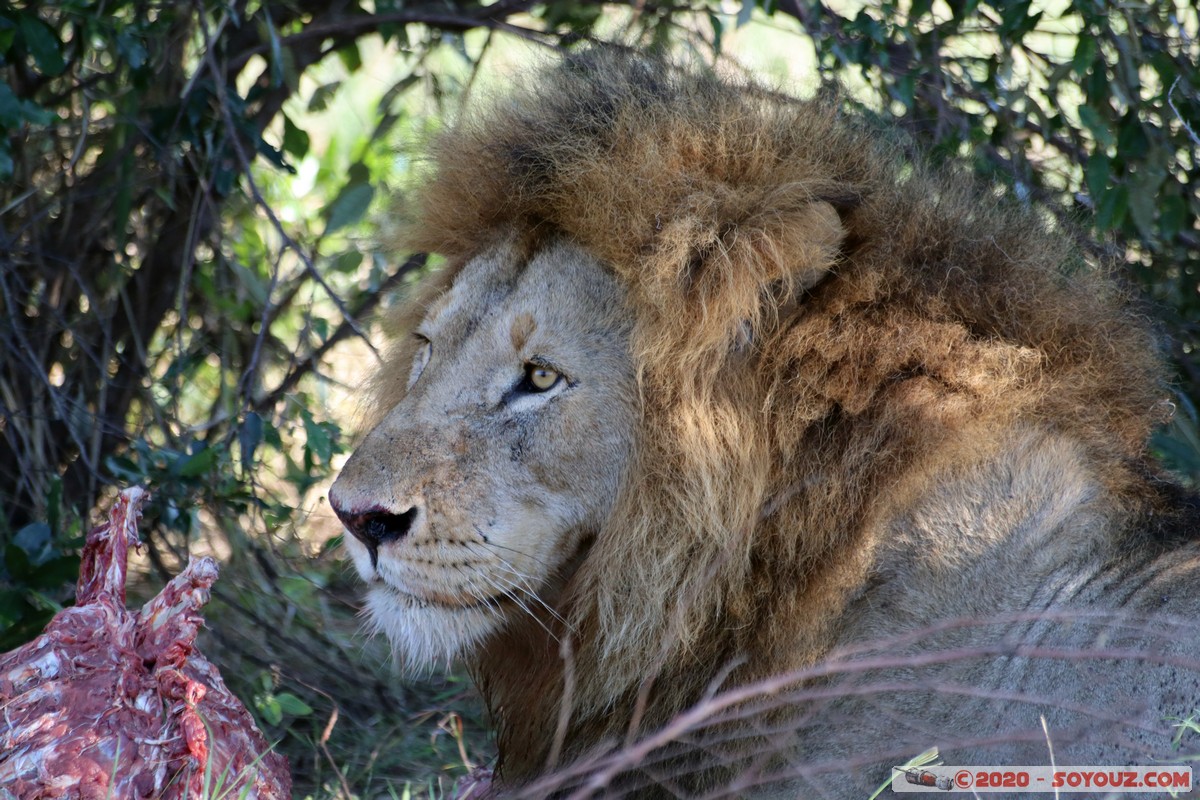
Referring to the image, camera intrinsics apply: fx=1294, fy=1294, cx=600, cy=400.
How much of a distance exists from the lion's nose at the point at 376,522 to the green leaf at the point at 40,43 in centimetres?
147

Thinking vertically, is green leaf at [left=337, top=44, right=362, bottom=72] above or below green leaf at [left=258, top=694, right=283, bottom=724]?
above

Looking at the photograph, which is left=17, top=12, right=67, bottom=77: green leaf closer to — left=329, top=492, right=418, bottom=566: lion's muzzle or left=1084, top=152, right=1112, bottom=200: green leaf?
left=329, top=492, right=418, bottom=566: lion's muzzle

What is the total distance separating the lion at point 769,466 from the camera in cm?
234

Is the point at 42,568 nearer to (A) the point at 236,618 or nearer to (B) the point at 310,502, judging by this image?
(A) the point at 236,618

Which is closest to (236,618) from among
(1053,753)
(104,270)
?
(104,270)

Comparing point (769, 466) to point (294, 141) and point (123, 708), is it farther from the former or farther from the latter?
point (294, 141)

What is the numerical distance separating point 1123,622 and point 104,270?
3.38 meters

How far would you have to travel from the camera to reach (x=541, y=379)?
256 centimetres

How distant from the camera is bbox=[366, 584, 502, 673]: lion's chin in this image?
2510 mm

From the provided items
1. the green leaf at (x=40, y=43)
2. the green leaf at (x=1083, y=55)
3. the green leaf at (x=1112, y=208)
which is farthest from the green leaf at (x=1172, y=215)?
the green leaf at (x=40, y=43)

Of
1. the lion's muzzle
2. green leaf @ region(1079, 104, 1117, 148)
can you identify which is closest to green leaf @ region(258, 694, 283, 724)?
the lion's muzzle

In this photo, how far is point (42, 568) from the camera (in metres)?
3.04

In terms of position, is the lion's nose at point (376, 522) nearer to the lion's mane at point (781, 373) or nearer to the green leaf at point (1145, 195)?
the lion's mane at point (781, 373)

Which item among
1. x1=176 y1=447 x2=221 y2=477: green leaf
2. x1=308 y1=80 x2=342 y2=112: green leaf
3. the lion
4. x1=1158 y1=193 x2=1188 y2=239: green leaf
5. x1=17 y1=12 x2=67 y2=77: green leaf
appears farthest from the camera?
x1=308 y1=80 x2=342 y2=112: green leaf
